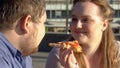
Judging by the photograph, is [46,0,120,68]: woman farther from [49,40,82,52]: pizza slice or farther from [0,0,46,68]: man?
[0,0,46,68]: man

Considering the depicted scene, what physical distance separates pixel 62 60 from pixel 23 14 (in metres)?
1.04

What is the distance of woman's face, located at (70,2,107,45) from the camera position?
3371 mm

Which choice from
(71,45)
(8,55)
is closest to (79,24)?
(71,45)

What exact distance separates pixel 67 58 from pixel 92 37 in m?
0.35

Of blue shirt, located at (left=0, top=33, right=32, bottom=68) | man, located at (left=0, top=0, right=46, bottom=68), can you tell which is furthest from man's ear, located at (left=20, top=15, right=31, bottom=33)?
blue shirt, located at (left=0, top=33, right=32, bottom=68)

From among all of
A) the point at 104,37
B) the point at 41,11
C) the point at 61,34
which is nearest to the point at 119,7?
the point at 61,34

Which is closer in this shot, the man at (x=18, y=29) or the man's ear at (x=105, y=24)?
the man at (x=18, y=29)

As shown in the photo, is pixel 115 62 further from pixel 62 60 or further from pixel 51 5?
pixel 51 5

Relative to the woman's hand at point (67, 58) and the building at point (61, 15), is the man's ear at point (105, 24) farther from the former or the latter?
the building at point (61, 15)

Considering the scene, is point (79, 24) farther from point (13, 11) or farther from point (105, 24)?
point (13, 11)

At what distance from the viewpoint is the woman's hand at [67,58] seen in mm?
3166

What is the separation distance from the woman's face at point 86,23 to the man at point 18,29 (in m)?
1.09

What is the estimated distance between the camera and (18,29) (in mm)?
2240

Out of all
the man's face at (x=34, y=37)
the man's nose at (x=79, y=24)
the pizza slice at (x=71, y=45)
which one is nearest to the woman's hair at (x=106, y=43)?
the man's nose at (x=79, y=24)
